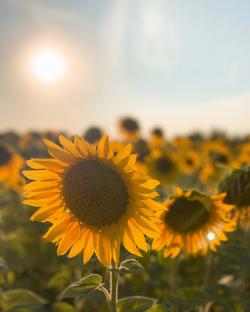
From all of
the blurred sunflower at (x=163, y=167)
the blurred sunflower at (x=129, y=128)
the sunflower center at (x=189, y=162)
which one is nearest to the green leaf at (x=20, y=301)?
the blurred sunflower at (x=163, y=167)

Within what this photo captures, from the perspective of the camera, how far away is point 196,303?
320cm

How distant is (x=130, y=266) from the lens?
2.35 m

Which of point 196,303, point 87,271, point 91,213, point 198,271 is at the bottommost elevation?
point 198,271

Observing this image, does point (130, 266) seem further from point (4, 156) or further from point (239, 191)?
point (4, 156)

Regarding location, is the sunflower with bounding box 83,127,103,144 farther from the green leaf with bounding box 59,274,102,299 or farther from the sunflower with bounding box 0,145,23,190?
the green leaf with bounding box 59,274,102,299

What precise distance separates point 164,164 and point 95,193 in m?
7.47

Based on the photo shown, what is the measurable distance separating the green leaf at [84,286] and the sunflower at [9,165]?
4.84 meters

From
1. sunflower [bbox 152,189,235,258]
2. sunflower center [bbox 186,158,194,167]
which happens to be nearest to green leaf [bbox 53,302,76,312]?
sunflower [bbox 152,189,235,258]

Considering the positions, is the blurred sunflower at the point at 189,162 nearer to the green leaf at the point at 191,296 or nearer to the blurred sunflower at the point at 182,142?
the blurred sunflower at the point at 182,142

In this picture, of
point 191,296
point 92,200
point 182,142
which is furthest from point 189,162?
point 92,200

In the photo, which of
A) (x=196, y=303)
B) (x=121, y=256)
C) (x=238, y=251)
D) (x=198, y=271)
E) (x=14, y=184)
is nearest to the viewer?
(x=121, y=256)

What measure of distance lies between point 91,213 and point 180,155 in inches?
340

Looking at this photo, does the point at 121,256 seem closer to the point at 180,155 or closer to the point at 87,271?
the point at 87,271

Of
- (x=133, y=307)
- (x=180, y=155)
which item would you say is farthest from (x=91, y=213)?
(x=180, y=155)
